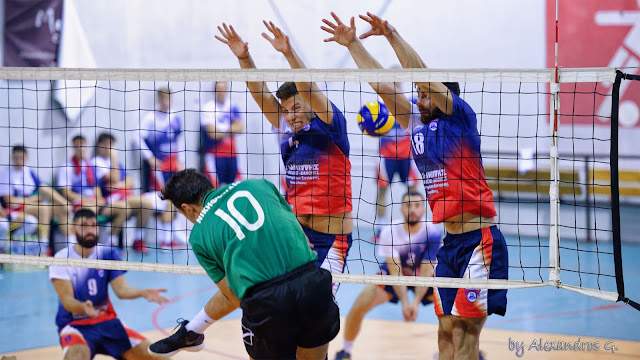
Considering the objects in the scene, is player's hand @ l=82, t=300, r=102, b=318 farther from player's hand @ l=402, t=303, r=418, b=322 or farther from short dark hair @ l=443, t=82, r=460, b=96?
short dark hair @ l=443, t=82, r=460, b=96

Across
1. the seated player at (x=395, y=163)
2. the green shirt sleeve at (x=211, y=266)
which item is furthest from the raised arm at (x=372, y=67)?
the seated player at (x=395, y=163)

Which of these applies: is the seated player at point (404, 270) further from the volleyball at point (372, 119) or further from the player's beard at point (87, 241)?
the player's beard at point (87, 241)

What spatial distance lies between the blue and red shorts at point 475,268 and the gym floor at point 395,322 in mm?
1047

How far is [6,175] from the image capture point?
10023 mm

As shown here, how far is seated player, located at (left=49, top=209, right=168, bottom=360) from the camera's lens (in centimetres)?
553

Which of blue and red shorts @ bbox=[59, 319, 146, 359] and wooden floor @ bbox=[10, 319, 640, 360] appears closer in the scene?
blue and red shorts @ bbox=[59, 319, 146, 359]

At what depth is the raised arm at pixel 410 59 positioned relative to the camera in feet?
14.6

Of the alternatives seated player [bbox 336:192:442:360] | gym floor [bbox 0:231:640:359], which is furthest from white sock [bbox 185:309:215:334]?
seated player [bbox 336:192:442:360]

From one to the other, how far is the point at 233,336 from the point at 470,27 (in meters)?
6.11

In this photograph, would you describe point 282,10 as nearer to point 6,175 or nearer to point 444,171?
point 6,175

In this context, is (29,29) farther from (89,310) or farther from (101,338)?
(101,338)

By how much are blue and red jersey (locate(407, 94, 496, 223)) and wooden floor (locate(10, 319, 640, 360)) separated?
6.90 ft

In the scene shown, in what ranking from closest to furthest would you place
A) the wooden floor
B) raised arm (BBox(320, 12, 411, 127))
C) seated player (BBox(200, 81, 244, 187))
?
raised arm (BBox(320, 12, 411, 127)) < the wooden floor < seated player (BBox(200, 81, 244, 187))

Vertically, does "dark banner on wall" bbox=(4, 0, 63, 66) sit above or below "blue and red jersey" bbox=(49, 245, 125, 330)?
above
